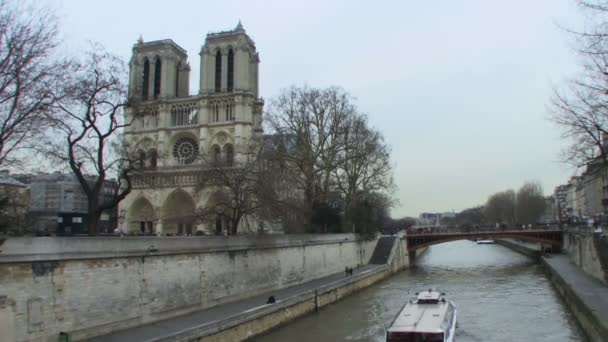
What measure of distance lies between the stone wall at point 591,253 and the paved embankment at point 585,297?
0.38 m

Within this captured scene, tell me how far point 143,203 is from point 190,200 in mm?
7748

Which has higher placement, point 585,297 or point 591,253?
point 591,253

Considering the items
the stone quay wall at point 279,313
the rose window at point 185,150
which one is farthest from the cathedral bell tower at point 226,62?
the stone quay wall at point 279,313

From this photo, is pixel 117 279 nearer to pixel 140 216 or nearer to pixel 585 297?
pixel 585 297

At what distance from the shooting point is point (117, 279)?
576 inches

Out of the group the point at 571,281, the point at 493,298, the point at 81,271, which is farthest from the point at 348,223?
the point at 81,271

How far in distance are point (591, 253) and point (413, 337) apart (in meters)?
17.5

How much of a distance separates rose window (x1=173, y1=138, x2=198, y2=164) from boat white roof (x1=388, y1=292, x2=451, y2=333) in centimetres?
4144

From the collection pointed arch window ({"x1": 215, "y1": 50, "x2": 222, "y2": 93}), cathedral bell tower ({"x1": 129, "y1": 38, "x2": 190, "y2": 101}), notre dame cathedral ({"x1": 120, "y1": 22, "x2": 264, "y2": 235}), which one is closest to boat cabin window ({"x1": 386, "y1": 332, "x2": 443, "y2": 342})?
notre dame cathedral ({"x1": 120, "y1": 22, "x2": 264, "y2": 235})

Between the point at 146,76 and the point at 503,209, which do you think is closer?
the point at 146,76

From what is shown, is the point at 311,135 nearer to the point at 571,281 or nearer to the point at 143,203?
the point at 571,281

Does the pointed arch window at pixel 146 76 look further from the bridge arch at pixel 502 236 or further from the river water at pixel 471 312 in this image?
the river water at pixel 471 312

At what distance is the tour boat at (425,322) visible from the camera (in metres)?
14.0

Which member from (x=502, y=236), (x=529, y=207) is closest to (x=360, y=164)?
(x=502, y=236)
